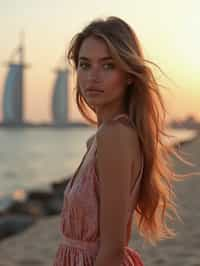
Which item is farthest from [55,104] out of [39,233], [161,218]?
[161,218]

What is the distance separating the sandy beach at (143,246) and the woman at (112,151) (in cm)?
374

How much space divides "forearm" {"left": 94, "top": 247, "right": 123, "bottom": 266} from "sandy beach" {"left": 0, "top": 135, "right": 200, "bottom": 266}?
12.7 ft

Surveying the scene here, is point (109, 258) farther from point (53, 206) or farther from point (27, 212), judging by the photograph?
point (53, 206)

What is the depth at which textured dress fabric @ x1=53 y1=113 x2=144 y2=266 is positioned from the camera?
1787 millimetres

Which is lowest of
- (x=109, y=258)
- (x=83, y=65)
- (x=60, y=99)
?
(x=60, y=99)

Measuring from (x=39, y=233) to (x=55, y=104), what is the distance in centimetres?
10084

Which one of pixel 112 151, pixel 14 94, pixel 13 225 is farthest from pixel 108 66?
pixel 14 94

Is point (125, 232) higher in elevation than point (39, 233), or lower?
higher

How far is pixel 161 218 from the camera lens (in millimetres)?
2121

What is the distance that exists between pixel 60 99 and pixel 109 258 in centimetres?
10936

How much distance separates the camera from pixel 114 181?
5.57 ft

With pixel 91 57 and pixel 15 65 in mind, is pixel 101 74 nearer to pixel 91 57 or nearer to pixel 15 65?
pixel 91 57

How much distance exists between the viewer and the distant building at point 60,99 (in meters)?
108

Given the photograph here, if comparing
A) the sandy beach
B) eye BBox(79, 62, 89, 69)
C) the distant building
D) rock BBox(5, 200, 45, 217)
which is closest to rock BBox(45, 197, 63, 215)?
rock BBox(5, 200, 45, 217)
